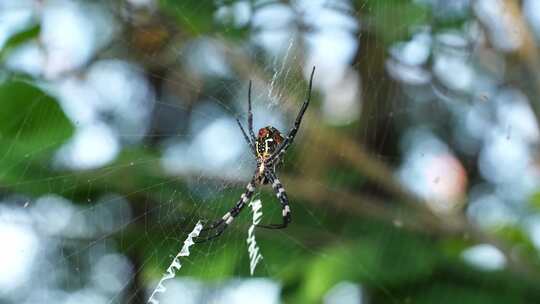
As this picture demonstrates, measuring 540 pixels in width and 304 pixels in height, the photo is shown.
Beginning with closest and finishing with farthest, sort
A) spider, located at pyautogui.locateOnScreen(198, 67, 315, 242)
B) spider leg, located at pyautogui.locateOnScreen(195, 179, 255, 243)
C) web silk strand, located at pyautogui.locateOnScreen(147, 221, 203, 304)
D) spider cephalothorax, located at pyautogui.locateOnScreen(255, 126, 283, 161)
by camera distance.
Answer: web silk strand, located at pyautogui.locateOnScreen(147, 221, 203, 304) < spider leg, located at pyautogui.locateOnScreen(195, 179, 255, 243) < spider, located at pyautogui.locateOnScreen(198, 67, 315, 242) < spider cephalothorax, located at pyautogui.locateOnScreen(255, 126, 283, 161)

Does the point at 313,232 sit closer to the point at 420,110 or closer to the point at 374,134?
the point at 374,134

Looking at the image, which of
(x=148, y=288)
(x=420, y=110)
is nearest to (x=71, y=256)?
(x=148, y=288)

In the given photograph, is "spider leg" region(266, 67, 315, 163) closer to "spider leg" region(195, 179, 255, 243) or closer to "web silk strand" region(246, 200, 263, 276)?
"spider leg" region(195, 179, 255, 243)

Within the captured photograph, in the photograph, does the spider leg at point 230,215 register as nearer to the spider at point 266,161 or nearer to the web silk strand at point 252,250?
the spider at point 266,161

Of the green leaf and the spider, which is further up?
the green leaf

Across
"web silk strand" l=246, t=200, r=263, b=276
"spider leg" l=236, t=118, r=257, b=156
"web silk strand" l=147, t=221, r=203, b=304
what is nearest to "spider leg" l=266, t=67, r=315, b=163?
"spider leg" l=236, t=118, r=257, b=156

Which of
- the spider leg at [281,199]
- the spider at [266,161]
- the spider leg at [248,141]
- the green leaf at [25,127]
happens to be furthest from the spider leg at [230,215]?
the green leaf at [25,127]
